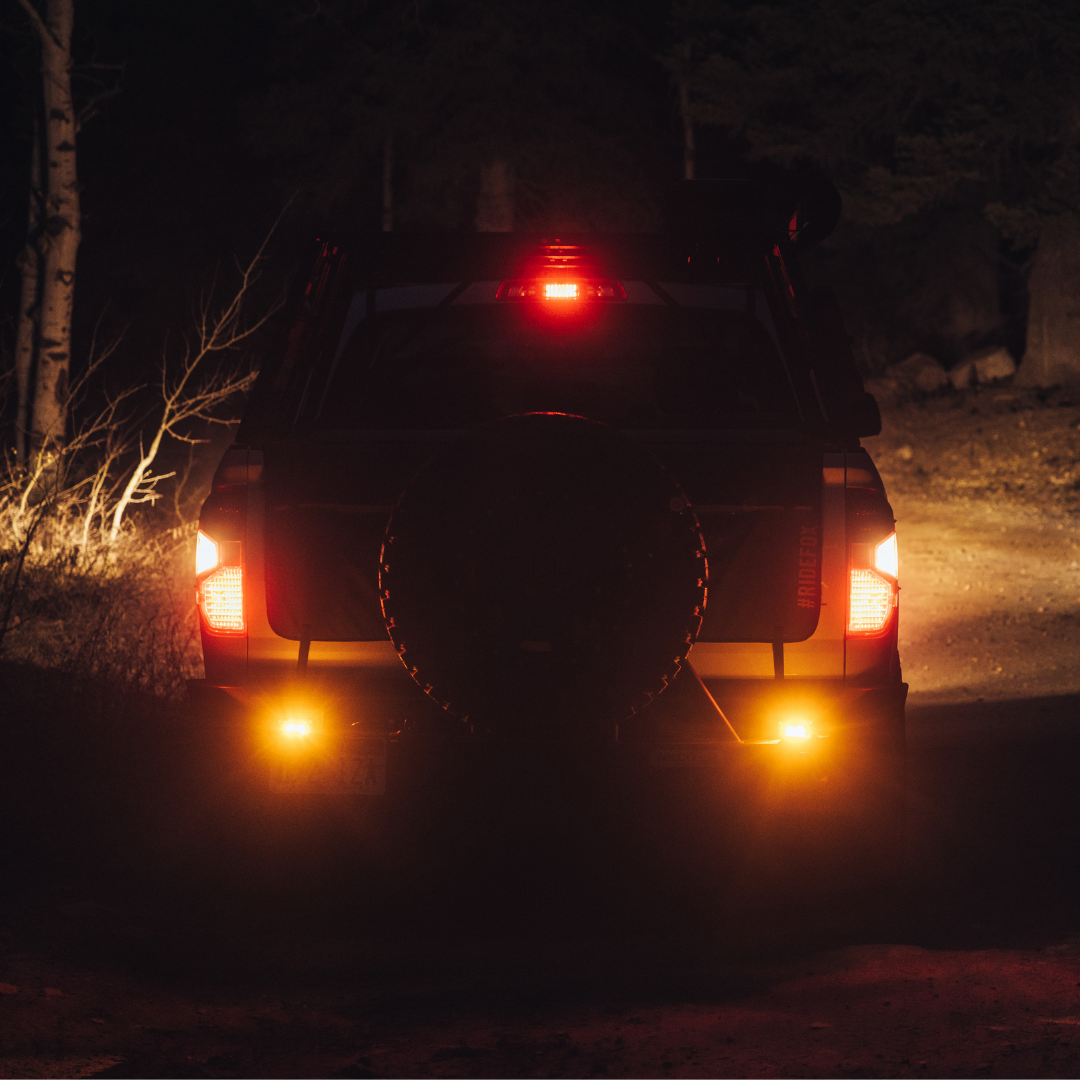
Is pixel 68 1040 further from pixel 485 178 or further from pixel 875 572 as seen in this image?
pixel 485 178

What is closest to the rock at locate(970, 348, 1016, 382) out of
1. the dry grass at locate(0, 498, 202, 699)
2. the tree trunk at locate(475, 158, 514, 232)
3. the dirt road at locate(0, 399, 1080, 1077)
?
the tree trunk at locate(475, 158, 514, 232)

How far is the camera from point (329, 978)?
3994mm

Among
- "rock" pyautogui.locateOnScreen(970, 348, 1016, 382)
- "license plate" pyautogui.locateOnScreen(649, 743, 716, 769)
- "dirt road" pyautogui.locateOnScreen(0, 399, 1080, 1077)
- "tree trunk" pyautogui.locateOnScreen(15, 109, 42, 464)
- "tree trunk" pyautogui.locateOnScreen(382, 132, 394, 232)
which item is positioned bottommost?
"dirt road" pyautogui.locateOnScreen(0, 399, 1080, 1077)

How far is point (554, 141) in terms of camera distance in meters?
27.7

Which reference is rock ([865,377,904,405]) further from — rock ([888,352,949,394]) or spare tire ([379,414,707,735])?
spare tire ([379,414,707,735])

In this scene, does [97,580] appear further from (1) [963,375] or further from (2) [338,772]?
(1) [963,375]

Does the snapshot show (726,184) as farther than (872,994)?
Yes

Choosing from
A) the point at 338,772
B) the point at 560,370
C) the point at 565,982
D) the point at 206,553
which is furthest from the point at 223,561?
the point at 560,370

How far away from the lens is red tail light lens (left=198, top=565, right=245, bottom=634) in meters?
3.99

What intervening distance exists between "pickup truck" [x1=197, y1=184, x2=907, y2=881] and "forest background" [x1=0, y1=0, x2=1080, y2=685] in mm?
6560

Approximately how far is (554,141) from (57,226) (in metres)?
17.6

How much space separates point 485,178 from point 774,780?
25.5m

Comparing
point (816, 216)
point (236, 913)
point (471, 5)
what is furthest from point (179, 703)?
point (471, 5)

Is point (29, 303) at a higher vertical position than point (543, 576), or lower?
higher
